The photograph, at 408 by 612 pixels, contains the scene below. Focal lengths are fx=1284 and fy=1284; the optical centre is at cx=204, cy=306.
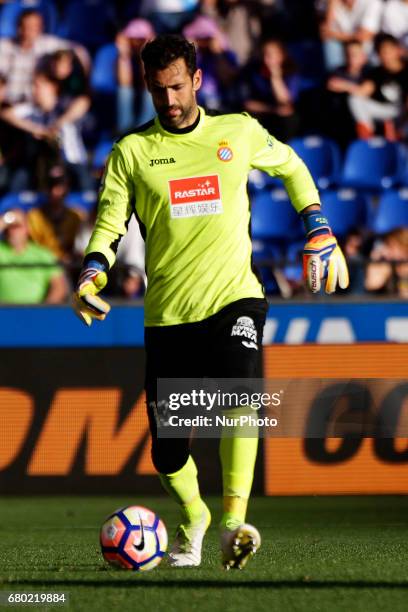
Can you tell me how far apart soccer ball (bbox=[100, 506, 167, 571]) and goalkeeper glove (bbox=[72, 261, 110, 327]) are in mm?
937

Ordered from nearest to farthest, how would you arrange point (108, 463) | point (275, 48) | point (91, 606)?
point (91, 606), point (108, 463), point (275, 48)

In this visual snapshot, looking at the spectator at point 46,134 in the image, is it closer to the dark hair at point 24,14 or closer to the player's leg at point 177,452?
the dark hair at point 24,14

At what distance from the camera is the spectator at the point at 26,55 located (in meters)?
15.1

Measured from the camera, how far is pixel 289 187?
20.8 ft

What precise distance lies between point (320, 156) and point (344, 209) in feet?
2.88

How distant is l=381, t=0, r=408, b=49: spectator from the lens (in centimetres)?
1559

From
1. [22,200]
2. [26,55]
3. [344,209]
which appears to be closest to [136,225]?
[22,200]

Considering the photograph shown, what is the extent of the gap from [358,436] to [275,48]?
218 inches

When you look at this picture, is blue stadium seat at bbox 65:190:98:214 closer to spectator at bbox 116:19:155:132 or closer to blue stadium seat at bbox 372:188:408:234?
spectator at bbox 116:19:155:132

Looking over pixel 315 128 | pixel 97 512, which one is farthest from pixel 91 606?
pixel 315 128

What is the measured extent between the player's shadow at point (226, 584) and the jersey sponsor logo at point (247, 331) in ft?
3.84

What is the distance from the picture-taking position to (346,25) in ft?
50.5

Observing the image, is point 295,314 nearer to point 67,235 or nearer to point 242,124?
point 67,235

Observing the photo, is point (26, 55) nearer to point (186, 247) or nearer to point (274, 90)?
point (274, 90)
